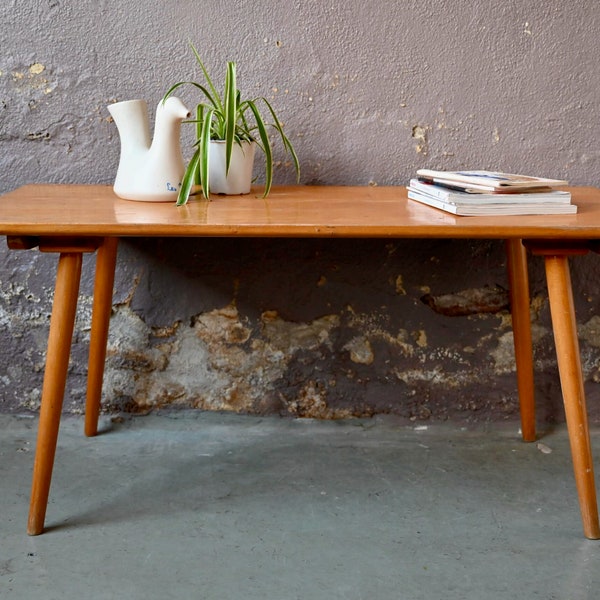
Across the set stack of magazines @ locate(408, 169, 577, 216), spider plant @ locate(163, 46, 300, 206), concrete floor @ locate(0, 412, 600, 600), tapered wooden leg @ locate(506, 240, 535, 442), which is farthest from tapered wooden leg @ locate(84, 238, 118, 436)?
tapered wooden leg @ locate(506, 240, 535, 442)

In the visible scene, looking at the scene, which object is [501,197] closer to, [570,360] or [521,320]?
[570,360]

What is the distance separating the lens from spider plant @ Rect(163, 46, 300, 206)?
73.7 inches

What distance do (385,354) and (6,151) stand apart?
1.29 meters

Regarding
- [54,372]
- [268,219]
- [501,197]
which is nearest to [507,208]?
[501,197]

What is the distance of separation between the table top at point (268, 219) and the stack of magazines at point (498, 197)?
3 centimetres

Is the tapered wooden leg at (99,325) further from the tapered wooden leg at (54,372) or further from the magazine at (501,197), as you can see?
the magazine at (501,197)

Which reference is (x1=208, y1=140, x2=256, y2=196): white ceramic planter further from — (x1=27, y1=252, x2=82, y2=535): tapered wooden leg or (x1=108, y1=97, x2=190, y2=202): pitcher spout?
(x1=27, y1=252, x2=82, y2=535): tapered wooden leg

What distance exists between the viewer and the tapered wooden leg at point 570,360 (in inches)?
67.4

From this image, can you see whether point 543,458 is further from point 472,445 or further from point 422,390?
point 422,390

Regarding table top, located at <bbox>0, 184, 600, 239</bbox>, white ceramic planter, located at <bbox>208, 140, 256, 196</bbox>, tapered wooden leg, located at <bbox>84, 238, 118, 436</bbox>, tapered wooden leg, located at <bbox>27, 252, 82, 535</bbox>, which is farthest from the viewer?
tapered wooden leg, located at <bbox>84, 238, 118, 436</bbox>

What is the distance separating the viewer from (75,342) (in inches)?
93.6

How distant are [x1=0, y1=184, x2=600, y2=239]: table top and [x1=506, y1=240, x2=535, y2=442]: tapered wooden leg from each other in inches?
10.5

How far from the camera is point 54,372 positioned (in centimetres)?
172

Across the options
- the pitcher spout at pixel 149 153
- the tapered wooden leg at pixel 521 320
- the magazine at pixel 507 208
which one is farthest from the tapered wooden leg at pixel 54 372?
the tapered wooden leg at pixel 521 320
